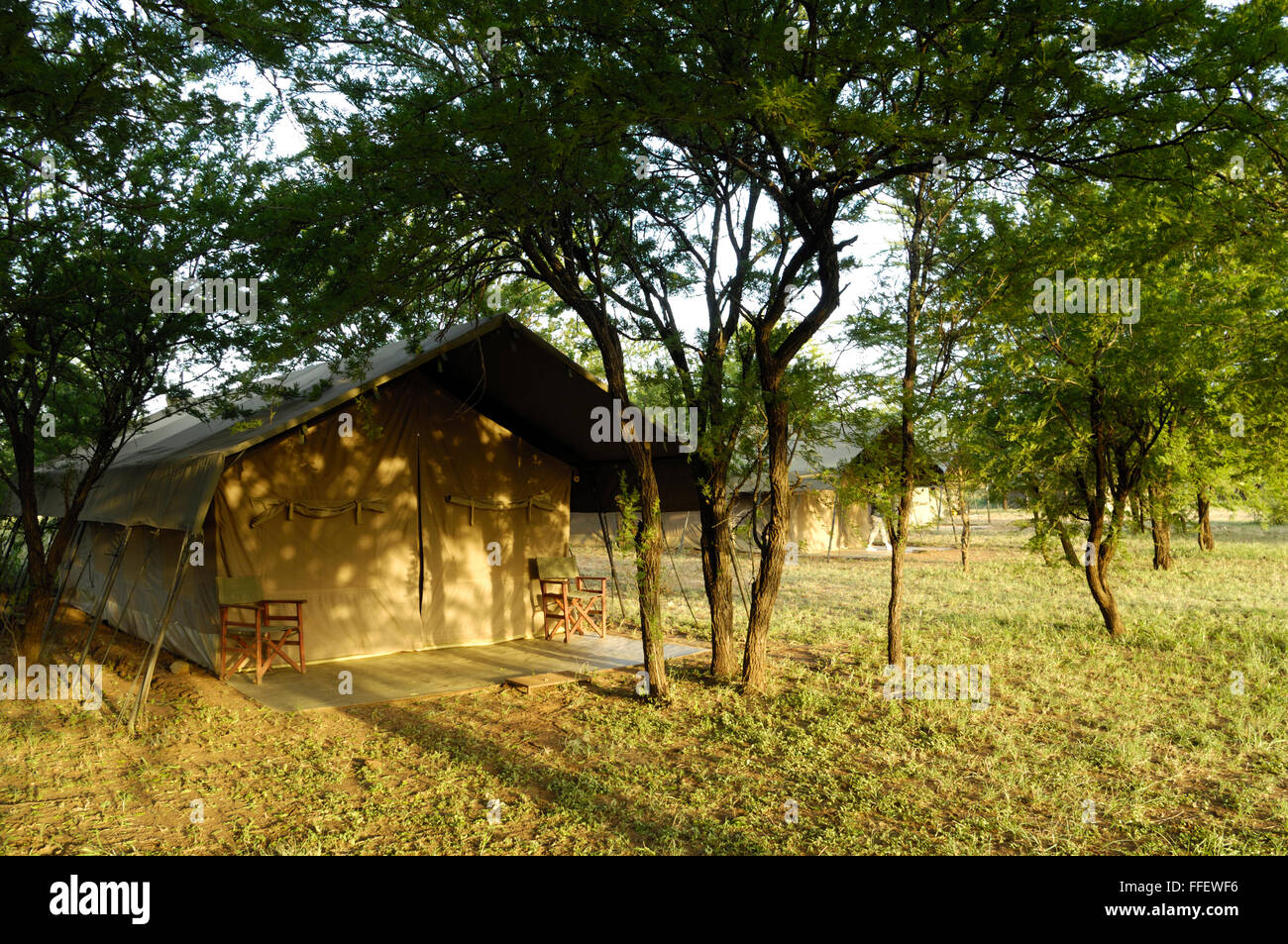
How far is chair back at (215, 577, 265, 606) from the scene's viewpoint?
7699mm

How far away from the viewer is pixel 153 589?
9.62 meters

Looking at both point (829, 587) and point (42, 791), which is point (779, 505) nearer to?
point (42, 791)

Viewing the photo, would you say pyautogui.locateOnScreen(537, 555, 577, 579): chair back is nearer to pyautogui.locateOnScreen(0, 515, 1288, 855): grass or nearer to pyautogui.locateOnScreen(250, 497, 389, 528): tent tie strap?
pyautogui.locateOnScreen(250, 497, 389, 528): tent tie strap

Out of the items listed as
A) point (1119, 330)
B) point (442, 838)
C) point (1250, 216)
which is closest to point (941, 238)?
point (1119, 330)

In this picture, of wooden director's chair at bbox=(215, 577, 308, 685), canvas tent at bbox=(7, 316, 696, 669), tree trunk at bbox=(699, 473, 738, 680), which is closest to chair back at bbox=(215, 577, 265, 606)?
wooden director's chair at bbox=(215, 577, 308, 685)

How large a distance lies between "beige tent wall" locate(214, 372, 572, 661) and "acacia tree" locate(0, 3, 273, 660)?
1.65 metres

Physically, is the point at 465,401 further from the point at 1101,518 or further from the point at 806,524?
the point at 806,524

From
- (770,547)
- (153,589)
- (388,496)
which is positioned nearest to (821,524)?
(388,496)

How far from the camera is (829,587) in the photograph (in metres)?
15.9

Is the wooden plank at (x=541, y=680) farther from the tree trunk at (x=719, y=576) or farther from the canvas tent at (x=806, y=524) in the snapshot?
the canvas tent at (x=806, y=524)

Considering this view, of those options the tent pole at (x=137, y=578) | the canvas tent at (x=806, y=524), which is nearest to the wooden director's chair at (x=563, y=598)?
the tent pole at (x=137, y=578)

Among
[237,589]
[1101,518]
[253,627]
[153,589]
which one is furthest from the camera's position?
[1101,518]

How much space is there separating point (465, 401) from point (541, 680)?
12.0 feet
